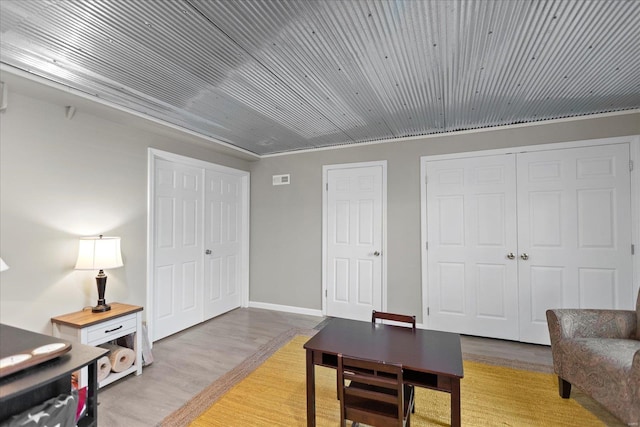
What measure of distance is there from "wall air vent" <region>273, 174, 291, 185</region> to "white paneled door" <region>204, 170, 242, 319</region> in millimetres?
560

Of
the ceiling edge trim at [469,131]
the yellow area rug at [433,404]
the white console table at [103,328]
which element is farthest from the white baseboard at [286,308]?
the ceiling edge trim at [469,131]

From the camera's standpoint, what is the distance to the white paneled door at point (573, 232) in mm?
2918

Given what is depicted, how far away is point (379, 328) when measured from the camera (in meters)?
2.07

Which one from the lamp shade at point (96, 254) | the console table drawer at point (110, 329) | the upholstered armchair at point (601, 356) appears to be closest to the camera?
the upholstered armchair at point (601, 356)

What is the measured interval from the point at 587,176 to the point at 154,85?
4.12m

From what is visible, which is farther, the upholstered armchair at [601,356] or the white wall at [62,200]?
the white wall at [62,200]

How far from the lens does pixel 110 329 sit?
7.68ft

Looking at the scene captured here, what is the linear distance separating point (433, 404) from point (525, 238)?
83.1 inches

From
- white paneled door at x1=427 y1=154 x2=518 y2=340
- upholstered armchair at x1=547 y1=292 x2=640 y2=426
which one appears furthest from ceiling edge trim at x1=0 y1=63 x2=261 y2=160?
upholstered armchair at x1=547 y1=292 x2=640 y2=426

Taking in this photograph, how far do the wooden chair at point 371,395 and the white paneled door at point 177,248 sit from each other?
8.44 ft

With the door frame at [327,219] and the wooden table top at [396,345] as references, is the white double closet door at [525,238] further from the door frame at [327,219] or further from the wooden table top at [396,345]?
the wooden table top at [396,345]

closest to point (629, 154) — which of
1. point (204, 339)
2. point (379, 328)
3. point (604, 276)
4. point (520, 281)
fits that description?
point (604, 276)

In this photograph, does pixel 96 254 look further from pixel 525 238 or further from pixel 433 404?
pixel 525 238

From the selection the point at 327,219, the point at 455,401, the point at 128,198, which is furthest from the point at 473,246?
the point at 128,198
